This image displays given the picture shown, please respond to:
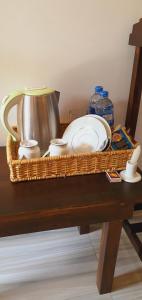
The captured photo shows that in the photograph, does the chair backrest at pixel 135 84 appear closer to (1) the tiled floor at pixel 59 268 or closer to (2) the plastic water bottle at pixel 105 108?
(2) the plastic water bottle at pixel 105 108

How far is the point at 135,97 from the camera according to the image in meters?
1.27

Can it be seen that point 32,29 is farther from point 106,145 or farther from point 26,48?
point 106,145

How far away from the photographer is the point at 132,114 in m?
1.32

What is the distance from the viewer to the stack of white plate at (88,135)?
3.34 feet

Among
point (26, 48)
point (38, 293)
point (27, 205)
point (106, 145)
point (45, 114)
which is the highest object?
point (26, 48)

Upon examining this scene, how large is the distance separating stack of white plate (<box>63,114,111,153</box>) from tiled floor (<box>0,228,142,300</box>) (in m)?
0.62

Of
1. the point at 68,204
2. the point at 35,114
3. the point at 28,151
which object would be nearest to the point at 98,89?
the point at 35,114

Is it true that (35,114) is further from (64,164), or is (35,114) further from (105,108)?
(105,108)

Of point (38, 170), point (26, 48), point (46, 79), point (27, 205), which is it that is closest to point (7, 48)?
point (26, 48)

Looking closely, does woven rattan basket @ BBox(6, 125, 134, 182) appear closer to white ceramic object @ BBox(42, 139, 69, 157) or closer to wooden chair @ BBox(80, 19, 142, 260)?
white ceramic object @ BBox(42, 139, 69, 157)

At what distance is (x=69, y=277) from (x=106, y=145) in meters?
0.67

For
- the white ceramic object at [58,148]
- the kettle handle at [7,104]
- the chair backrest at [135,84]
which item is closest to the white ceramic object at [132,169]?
the white ceramic object at [58,148]

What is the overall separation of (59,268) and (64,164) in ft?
2.00

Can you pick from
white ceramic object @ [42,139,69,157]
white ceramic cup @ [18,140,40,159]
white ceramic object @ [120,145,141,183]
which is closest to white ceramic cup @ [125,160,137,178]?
white ceramic object @ [120,145,141,183]
